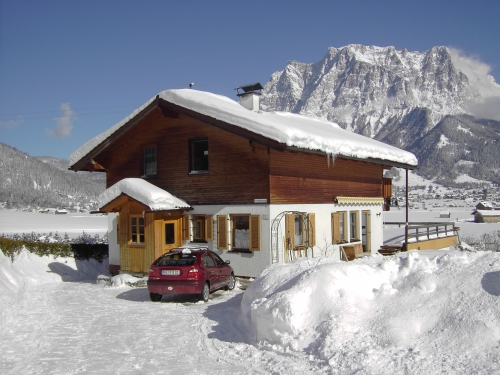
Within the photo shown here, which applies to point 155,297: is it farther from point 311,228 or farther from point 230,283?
point 311,228

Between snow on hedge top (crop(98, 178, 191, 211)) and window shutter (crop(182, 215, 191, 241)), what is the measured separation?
1.78ft

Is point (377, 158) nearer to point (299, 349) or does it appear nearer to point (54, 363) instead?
point (299, 349)

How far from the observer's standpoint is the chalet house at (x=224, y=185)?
16.0 metres

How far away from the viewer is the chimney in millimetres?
22188

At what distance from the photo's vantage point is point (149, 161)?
64.6 ft

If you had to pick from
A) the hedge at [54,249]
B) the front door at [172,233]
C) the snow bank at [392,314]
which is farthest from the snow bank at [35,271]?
the snow bank at [392,314]

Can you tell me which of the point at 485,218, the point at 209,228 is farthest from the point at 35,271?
the point at 485,218

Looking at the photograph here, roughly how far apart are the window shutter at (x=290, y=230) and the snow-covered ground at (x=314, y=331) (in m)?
5.54

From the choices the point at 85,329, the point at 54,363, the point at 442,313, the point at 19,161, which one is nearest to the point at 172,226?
the point at 85,329

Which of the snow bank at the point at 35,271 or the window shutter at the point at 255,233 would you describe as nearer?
the snow bank at the point at 35,271

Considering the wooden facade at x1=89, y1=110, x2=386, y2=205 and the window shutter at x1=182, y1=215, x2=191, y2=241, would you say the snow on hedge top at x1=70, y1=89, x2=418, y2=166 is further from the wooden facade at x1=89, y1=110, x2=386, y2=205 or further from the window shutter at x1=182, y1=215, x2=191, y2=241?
the window shutter at x1=182, y1=215, x2=191, y2=241

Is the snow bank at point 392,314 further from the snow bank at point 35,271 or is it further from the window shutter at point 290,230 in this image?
the snow bank at point 35,271

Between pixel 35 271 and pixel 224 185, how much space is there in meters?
7.47

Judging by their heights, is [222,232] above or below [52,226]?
above
